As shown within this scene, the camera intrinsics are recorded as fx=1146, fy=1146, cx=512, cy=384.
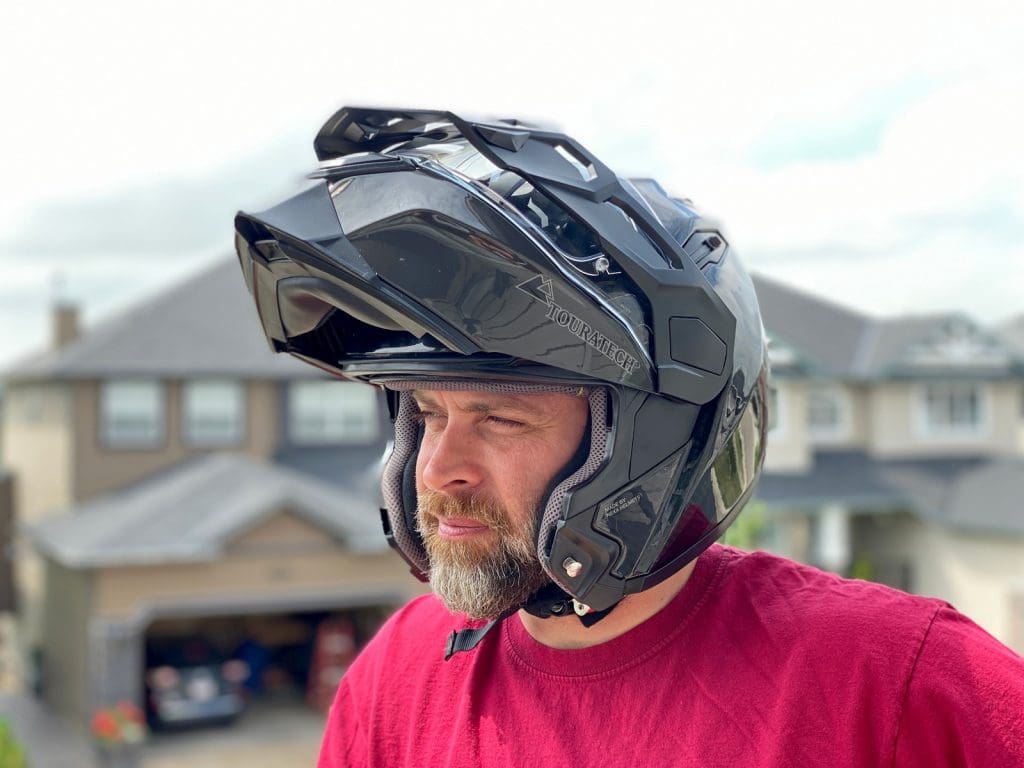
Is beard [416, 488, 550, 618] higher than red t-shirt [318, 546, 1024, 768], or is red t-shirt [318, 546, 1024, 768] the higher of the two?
beard [416, 488, 550, 618]

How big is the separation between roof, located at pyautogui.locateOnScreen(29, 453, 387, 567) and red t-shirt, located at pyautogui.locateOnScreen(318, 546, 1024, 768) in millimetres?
14100

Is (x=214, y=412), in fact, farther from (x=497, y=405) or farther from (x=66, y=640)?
(x=497, y=405)

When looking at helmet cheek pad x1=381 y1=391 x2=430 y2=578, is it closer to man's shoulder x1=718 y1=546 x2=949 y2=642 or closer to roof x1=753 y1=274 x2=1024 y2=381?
man's shoulder x1=718 y1=546 x2=949 y2=642

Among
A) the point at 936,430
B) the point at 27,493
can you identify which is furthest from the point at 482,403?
the point at 27,493

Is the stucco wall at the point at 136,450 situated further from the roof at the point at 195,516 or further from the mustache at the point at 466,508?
the mustache at the point at 466,508

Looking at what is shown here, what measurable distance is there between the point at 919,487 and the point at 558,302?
20.7 metres

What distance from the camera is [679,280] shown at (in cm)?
177

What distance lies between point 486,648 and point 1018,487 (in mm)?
19726

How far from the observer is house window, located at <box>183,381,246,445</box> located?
21.5 m

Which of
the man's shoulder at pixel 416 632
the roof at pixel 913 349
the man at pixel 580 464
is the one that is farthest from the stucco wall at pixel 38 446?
the man at pixel 580 464

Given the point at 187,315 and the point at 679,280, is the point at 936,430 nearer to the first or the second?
the point at 187,315

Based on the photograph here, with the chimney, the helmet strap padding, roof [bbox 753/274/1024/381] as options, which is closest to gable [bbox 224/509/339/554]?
the chimney

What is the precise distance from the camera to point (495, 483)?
1.83 meters

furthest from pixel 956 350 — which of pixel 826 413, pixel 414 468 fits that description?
pixel 414 468
